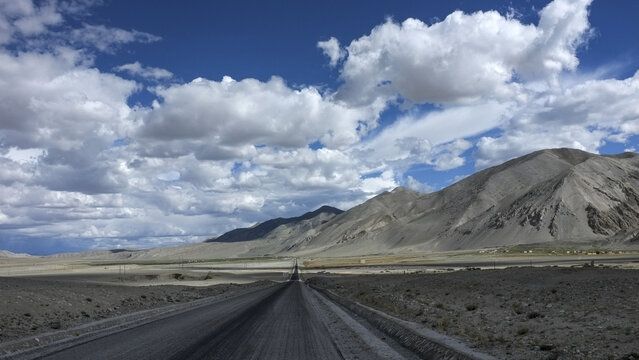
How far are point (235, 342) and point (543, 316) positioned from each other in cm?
1066

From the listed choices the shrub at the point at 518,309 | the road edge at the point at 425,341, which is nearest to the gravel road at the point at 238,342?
the road edge at the point at 425,341

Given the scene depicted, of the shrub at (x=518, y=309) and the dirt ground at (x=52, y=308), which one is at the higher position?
the dirt ground at (x=52, y=308)

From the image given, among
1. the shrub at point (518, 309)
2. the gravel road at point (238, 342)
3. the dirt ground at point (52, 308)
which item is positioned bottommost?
the shrub at point (518, 309)

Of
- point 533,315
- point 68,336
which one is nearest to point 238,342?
point 68,336

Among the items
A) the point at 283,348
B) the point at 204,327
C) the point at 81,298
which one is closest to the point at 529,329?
the point at 283,348

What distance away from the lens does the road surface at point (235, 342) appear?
1392 cm

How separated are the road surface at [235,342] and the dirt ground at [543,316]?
2.74 meters

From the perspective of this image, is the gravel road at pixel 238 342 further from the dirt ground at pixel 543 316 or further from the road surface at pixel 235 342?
the dirt ground at pixel 543 316

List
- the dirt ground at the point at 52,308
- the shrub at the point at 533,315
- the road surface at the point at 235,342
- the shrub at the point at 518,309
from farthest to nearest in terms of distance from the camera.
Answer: the shrub at the point at 518,309
the dirt ground at the point at 52,308
the shrub at the point at 533,315
the road surface at the point at 235,342

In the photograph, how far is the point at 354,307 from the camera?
94.1 feet

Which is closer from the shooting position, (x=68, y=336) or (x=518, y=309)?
(x=68, y=336)

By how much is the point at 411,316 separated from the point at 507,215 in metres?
166

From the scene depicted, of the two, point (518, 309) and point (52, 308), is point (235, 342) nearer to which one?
point (518, 309)

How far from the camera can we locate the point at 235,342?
16.1 metres
